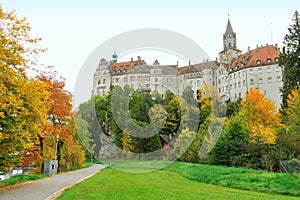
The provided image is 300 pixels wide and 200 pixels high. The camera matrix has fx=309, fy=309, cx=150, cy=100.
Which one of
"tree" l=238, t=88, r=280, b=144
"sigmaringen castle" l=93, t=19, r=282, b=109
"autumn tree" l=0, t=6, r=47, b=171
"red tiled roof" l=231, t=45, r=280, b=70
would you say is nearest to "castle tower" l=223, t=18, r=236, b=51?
"sigmaringen castle" l=93, t=19, r=282, b=109

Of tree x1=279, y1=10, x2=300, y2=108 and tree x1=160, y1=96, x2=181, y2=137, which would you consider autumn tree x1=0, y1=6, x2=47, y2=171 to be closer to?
tree x1=160, y1=96, x2=181, y2=137

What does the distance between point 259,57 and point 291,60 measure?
3669 cm

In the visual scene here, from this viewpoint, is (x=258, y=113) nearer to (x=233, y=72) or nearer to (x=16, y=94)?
(x=16, y=94)

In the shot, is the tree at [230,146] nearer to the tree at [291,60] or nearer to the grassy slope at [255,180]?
the grassy slope at [255,180]

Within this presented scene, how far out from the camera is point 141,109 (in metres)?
31.9

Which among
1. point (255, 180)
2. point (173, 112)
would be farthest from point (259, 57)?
point (255, 180)

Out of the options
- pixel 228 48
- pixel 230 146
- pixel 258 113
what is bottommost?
pixel 230 146

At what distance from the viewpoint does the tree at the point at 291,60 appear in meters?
40.6

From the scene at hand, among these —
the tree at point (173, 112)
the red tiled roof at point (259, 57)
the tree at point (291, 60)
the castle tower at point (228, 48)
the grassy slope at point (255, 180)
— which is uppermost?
the castle tower at point (228, 48)

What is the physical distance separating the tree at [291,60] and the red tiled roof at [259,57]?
30.9m

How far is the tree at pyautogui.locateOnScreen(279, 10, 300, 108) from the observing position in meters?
40.6

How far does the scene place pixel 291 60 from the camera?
42062 mm

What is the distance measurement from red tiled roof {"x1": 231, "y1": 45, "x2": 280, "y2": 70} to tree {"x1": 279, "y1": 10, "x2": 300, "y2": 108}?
3089 cm

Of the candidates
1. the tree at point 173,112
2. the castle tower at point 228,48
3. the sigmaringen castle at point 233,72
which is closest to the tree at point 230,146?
the tree at point 173,112
